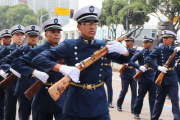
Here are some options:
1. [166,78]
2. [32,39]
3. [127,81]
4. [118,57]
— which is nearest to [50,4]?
[127,81]

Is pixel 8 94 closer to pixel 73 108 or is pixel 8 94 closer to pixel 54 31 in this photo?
pixel 54 31

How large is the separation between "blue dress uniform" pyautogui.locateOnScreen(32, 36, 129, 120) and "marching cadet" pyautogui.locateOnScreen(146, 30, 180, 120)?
3208mm

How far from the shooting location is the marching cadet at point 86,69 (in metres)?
3.10

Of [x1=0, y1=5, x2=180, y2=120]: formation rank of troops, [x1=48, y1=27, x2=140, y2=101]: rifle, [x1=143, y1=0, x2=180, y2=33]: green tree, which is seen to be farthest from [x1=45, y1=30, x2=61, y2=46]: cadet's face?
[x1=143, y1=0, x2=180, y2=33]: green tree

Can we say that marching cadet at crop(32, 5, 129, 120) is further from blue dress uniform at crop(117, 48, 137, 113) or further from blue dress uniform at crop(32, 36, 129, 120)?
blue dress uniform at crop(117, 48, 137, 113)

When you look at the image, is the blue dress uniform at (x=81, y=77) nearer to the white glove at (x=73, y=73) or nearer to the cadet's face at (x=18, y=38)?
the white glove at (x=73, y=73)

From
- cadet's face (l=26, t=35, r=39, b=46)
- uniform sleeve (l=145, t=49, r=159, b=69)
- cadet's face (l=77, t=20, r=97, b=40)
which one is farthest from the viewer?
uniform sleeve (l=145, t=49, r=159, b=69)

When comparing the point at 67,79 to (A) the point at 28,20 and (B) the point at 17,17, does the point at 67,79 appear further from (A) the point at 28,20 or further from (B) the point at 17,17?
(B) the point at 17,17

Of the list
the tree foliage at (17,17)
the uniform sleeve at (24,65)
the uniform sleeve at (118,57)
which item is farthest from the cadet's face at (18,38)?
the tree foliage at (17,17)

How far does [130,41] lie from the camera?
7703mm

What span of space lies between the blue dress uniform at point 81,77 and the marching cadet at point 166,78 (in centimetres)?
321

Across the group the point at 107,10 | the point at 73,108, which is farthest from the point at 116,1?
the point at 73,108

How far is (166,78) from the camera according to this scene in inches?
239

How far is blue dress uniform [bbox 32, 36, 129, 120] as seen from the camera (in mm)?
3105
